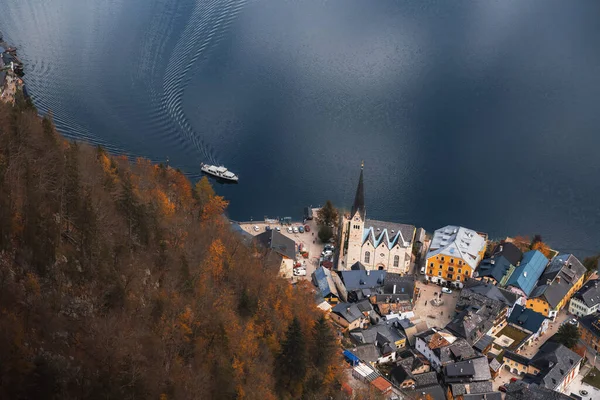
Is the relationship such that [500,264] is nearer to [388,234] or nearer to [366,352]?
[388,234]

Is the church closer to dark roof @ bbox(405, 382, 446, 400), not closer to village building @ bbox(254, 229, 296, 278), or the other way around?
village building @ bbox(254, 229, 296, 278)

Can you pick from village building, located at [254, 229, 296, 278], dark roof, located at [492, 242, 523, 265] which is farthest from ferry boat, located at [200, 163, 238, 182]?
dark roof, located at [492, 242, 523, 265]

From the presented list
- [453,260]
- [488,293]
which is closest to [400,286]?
[453,260]

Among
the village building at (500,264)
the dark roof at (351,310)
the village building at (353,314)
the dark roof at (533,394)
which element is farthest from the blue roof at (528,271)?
the dark roof at (533,394)

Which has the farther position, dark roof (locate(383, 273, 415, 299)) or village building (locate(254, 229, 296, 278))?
village building (locate(254, 229, 296, 278))

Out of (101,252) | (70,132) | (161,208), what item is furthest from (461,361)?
(70,132)

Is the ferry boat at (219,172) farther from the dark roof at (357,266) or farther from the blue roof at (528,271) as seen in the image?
the blue roof at (528,271)
